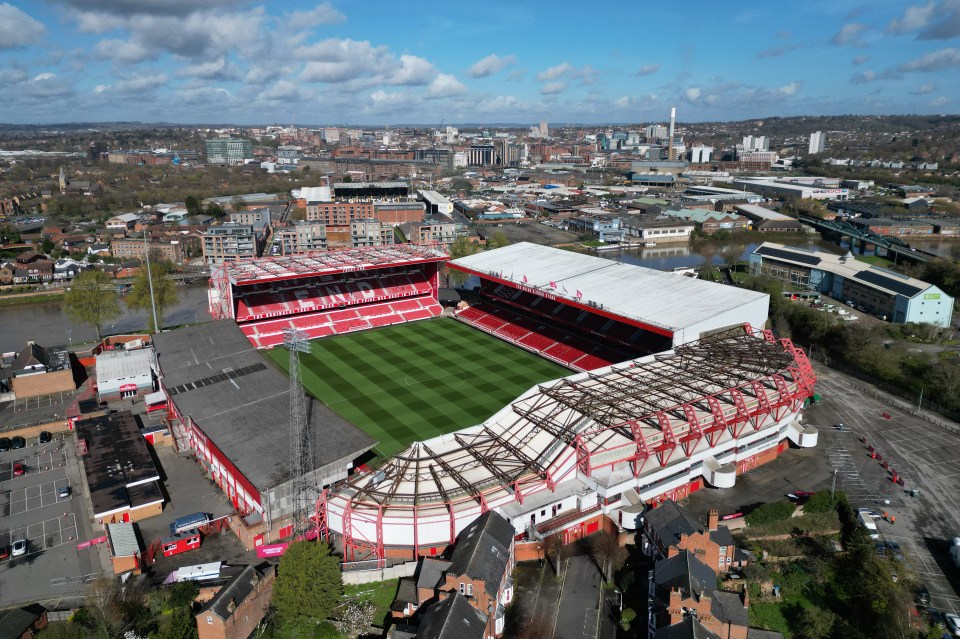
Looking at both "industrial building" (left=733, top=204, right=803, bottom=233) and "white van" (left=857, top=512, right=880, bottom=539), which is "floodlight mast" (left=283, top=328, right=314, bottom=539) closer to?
"white van" (left=857, top=512, right=880, bottom=539)

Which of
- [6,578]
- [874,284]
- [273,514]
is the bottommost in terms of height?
[6,578]

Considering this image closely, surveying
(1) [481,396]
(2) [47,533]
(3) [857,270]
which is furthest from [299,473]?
(3) [857,270]

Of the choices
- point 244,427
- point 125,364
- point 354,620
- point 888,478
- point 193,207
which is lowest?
point 888,478

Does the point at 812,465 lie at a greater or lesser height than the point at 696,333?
lesser

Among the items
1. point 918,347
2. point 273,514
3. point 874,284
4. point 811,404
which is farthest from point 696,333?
point 874,284

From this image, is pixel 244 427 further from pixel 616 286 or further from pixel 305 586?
pixel 616 286

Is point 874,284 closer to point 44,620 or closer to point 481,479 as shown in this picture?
point 481,479
